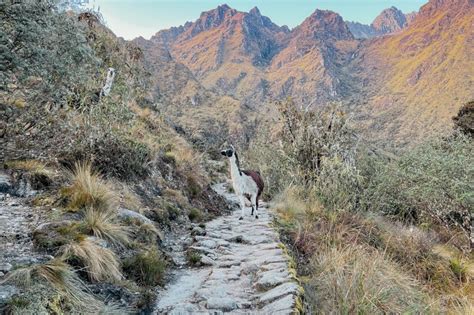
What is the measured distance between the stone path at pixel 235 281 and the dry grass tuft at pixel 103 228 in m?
0.95

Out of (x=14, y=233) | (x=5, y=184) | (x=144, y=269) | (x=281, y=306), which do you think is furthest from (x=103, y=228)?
(x=281, y=306)

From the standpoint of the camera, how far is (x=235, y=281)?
17.5 ft

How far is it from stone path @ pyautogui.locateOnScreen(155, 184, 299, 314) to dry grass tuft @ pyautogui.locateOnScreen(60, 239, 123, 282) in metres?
0.65

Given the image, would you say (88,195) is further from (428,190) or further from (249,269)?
(428,190)

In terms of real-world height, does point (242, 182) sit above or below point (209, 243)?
above

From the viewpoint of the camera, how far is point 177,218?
29.4ft

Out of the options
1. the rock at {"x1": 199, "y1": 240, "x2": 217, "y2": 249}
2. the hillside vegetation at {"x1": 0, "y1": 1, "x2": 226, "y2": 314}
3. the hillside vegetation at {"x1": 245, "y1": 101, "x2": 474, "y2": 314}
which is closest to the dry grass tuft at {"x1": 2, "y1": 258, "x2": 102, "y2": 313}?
the hillside vegetation at {"x1": 0, "y1": 1, "x2": 226, "y2": 314}

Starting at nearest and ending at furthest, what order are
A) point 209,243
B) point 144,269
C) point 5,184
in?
point 144,269 → point 5,184 → point 209,243

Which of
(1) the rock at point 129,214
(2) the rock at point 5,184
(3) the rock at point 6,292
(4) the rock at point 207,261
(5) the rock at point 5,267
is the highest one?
(2) the rock at point 5,184

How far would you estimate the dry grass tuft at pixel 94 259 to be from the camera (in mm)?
4434

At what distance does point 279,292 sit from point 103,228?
2536mm

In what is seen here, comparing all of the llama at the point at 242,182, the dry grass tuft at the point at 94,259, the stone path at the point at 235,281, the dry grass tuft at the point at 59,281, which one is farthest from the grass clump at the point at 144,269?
the llama at the point at 242,182

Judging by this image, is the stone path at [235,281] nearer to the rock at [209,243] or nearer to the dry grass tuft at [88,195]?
the rock at [209,243]

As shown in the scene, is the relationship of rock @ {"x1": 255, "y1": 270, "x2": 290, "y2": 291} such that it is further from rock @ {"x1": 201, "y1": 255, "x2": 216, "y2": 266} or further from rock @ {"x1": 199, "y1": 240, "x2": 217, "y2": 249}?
rock @ {"x1": 199, "y1": 240, "x2": 217, "y2": 249}
